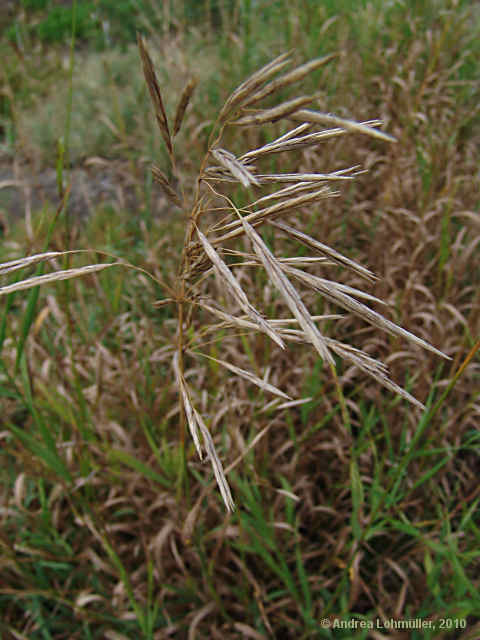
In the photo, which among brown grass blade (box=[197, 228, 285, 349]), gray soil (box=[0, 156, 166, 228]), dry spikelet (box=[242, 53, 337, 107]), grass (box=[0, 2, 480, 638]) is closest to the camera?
dry spikelet (box=[242, 53, 337, 107])

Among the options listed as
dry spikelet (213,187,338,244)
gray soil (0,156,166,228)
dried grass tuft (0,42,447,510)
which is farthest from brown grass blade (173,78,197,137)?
gray soil (0,156,166,228)

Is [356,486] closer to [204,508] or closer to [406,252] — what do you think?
[204,508]

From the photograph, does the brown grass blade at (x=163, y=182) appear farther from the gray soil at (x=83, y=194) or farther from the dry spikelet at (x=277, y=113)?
the gray soil at (x=83, y=194)

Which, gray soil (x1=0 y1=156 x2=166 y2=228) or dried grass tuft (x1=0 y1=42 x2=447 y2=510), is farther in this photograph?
gray soil (x1=0 y1=156 x2=166 y2=228)

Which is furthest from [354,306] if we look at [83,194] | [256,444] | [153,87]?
[83,194]

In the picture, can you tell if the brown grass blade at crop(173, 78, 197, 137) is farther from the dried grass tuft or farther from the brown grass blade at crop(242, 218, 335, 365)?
the brown grass blade at crop(242, 218, 335, 365)

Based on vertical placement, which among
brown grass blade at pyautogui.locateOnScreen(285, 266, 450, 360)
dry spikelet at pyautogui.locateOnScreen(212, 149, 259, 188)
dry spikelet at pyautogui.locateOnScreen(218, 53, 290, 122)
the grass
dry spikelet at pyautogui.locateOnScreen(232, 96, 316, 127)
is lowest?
the grass

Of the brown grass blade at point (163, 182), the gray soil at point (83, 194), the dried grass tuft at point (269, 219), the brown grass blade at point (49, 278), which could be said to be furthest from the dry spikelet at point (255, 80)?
the gray soil at point (83, 194)

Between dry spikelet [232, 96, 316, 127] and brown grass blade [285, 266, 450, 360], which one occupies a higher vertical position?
dry spikelet [232, 96, 316, 127]
